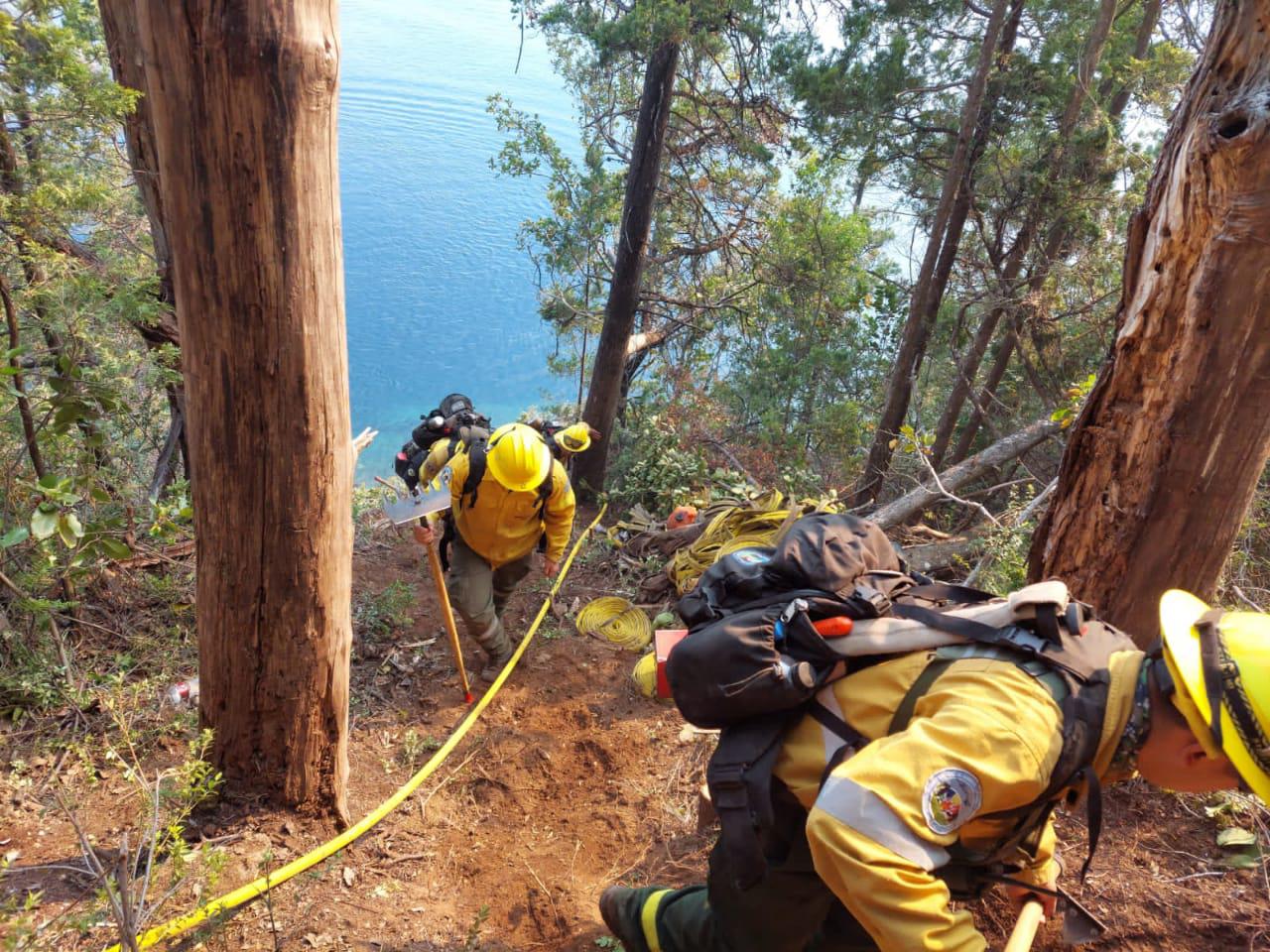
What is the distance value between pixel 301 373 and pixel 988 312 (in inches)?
415

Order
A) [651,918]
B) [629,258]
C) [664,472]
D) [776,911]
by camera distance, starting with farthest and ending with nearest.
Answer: [664,472] → [629,258] → [651,918] → [776,911]

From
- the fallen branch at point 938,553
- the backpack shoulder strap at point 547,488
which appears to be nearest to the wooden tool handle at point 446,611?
the backpack shoulder strap at point 547,488

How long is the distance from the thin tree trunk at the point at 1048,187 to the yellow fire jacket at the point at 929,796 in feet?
21.4

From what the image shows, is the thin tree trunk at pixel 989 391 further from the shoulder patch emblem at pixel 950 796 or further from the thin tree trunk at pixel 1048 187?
→ the shoulder patch emblem at pixel 950 796

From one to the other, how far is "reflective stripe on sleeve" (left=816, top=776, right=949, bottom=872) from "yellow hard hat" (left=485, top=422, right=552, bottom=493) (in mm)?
3313

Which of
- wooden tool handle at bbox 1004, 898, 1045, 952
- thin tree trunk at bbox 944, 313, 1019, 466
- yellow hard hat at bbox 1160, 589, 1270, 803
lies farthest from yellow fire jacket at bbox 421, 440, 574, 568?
thin tree trunk at bbox 944, 313, 1019, 466

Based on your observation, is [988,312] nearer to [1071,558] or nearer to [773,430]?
[773,430]

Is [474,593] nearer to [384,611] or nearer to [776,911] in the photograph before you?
[384,611]

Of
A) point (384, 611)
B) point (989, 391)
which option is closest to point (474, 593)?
point (384, 611)

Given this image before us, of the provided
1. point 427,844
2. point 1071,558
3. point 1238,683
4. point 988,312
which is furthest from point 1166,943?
point 988,312

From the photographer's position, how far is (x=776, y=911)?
7.34 feet

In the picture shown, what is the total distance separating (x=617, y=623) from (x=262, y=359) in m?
4.32

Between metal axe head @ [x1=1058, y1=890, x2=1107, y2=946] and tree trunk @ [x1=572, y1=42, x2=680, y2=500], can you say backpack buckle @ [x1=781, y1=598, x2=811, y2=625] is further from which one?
tree trunk @ [x1=572, y1=42, x2=680, y2=500]

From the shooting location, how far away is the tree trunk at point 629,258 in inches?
315
